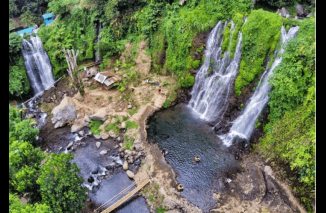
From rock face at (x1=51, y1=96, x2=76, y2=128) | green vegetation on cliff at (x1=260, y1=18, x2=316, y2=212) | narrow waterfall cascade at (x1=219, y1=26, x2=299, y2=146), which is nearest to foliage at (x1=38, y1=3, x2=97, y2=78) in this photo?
rock face at (x1=51, y1=96, x2=76, y2=128)

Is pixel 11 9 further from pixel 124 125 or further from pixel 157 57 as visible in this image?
pixel 124 125

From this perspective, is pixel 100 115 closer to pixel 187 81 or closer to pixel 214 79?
pixel 187 81

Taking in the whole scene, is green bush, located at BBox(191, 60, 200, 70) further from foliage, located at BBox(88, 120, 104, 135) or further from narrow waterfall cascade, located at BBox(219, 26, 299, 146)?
foliage, located at BBox(88, 120, 104, 135)

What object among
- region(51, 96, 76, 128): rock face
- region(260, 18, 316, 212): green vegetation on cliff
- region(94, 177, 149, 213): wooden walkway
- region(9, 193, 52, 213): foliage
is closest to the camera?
region(9, 193, 52, 213): foliage

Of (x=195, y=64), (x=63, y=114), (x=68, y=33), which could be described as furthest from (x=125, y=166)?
(x=68, y=33)

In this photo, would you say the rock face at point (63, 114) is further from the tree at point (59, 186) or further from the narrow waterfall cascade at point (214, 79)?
the narrow waterfall cascade at point (214, 79)
